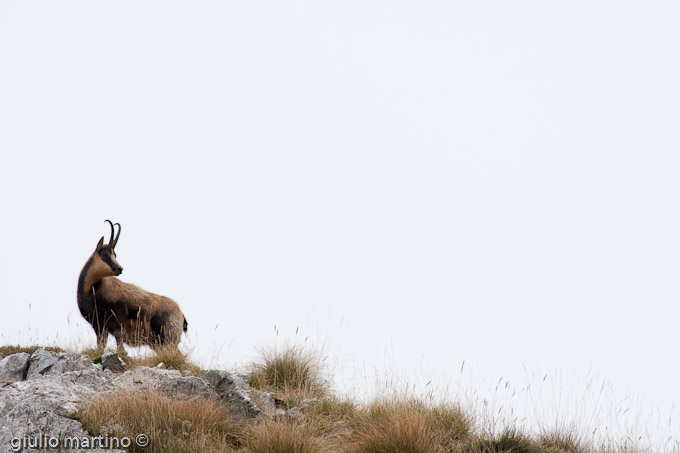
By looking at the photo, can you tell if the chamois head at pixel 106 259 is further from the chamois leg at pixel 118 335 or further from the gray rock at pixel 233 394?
the gray rock at pixel 233 394

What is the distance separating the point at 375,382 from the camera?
8602 millimetres

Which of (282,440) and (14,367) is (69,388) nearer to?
(14,367)

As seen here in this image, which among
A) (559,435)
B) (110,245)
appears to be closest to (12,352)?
(110,245)

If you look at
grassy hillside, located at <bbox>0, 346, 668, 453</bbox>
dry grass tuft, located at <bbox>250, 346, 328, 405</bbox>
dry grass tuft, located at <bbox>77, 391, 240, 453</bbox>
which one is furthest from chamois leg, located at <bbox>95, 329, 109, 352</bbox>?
dry grass tuft, located at <bbox>77, 391, 240, 453</bbox>

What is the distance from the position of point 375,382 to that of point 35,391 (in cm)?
385

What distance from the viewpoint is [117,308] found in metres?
11.2

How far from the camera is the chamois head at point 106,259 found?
37.1 ft

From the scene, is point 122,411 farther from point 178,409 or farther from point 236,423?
point 236,423

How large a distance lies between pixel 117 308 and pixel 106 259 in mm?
825

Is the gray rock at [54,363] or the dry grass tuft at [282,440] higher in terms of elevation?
the gray rock at [54,363]

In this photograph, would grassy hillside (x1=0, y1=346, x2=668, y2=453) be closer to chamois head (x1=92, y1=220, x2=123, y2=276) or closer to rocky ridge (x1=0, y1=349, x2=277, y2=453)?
rocky ridge (x1=0, y1=349, x2=277, y2=453)

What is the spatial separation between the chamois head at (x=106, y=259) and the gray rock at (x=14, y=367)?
8.81 ft

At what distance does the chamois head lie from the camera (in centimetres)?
1131

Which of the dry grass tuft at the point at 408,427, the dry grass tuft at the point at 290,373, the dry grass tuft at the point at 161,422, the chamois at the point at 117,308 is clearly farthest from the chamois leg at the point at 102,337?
the dry grass tuft at the point at 408,427
